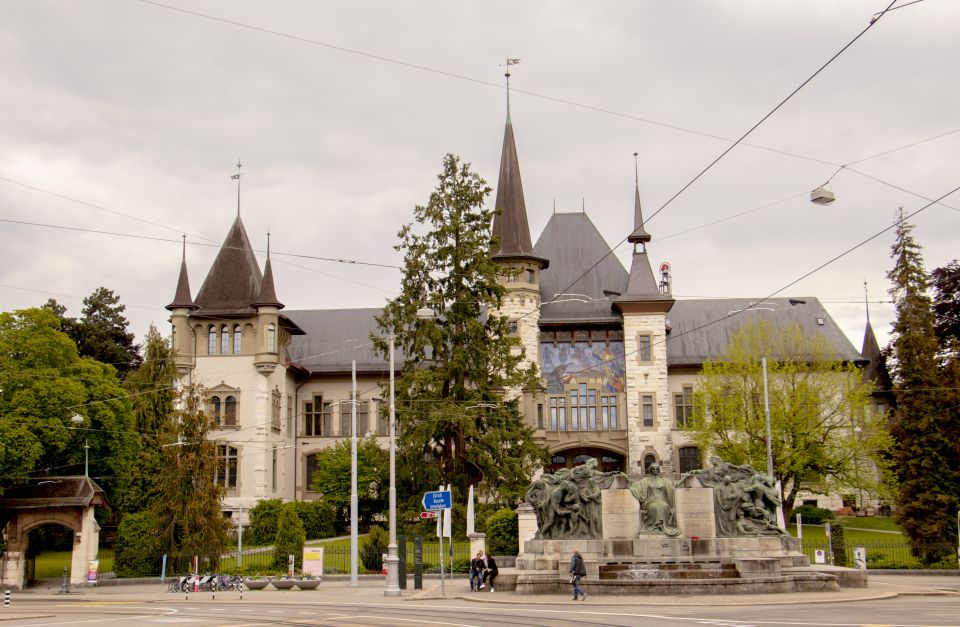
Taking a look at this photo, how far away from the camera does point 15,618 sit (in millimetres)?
21812

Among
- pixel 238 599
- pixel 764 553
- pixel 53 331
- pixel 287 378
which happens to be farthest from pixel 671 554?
pixel 287 378

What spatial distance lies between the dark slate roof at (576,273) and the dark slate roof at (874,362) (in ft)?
56.3

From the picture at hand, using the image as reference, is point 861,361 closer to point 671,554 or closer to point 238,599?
point 671,554

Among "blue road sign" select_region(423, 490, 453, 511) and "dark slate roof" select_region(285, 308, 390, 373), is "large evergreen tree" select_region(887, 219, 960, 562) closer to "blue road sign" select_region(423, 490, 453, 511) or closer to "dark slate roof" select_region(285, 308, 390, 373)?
"blue road sign" select_region(423, 490, 453, 511)

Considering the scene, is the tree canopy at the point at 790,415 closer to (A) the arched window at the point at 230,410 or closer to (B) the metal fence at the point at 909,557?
(B) the metal fence at the point at 909,557

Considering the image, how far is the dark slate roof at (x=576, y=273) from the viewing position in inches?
2499

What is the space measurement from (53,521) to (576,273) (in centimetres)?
3747

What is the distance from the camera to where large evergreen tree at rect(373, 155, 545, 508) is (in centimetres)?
4662

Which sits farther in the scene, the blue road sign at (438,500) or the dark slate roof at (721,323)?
the dark slate roof at (721,323)

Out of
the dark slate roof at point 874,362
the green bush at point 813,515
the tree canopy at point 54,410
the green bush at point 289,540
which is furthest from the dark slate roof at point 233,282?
the dark slate roof at point 874,362

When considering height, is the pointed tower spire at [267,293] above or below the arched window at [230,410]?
above

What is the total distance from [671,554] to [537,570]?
11.5ft

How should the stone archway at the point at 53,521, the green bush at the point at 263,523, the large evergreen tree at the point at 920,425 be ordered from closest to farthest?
1. the stone archway at the point at 53,521
2. the large evergreen tree at the point at 920,425
3. the green bush at the point at 263,523

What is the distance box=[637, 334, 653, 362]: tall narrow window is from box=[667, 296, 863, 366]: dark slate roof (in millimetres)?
3551
